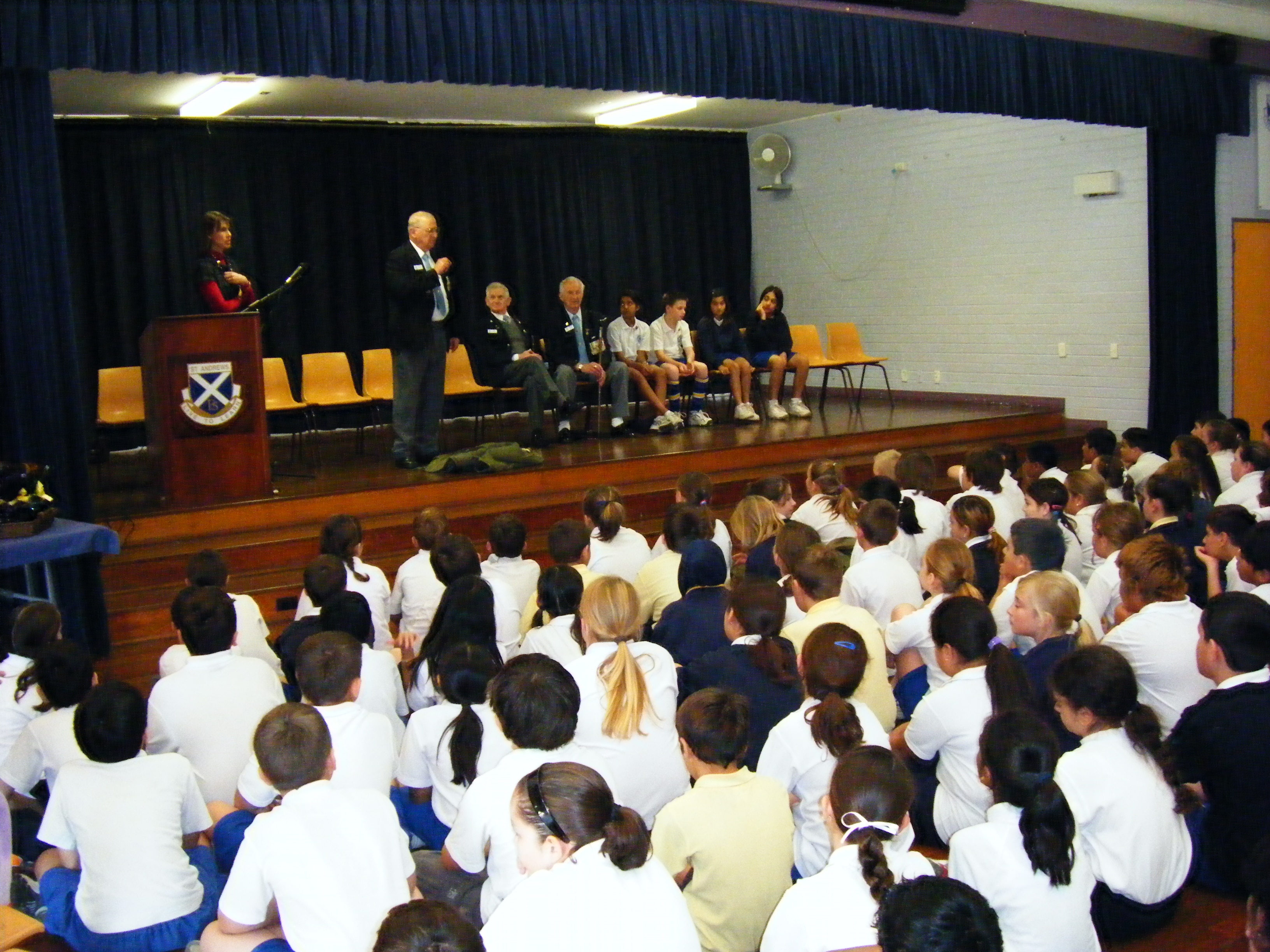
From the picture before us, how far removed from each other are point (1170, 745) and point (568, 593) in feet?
5.42

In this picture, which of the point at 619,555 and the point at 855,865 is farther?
the point at 619,555

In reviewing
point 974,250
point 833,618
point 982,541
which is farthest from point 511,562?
point 974,250

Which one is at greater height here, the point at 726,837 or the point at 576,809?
the point at 576,809

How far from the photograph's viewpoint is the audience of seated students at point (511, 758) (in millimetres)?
2432

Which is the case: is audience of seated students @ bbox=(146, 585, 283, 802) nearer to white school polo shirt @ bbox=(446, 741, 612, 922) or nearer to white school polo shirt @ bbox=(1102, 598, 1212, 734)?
white school polo shirt @ bbox=(446, 741, 612, 922)

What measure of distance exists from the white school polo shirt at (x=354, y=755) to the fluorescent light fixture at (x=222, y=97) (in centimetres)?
579

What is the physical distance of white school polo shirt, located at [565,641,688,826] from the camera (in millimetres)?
2906

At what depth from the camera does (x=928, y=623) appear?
3529 millimetres

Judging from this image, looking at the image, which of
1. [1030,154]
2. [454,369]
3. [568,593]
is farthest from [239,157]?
[568,593]

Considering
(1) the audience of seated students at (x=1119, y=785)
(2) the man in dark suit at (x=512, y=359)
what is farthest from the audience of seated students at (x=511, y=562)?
(2) the man in dark suit at (x=512, y=359)

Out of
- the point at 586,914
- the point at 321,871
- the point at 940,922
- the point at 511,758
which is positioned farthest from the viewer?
the point at 511,758

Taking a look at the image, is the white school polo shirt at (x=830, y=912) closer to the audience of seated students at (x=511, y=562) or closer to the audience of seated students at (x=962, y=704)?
the audience of seated students at (x=962, y=704)

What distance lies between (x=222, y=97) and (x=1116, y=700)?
24.3 ft

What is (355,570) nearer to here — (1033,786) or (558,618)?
(558,618)
